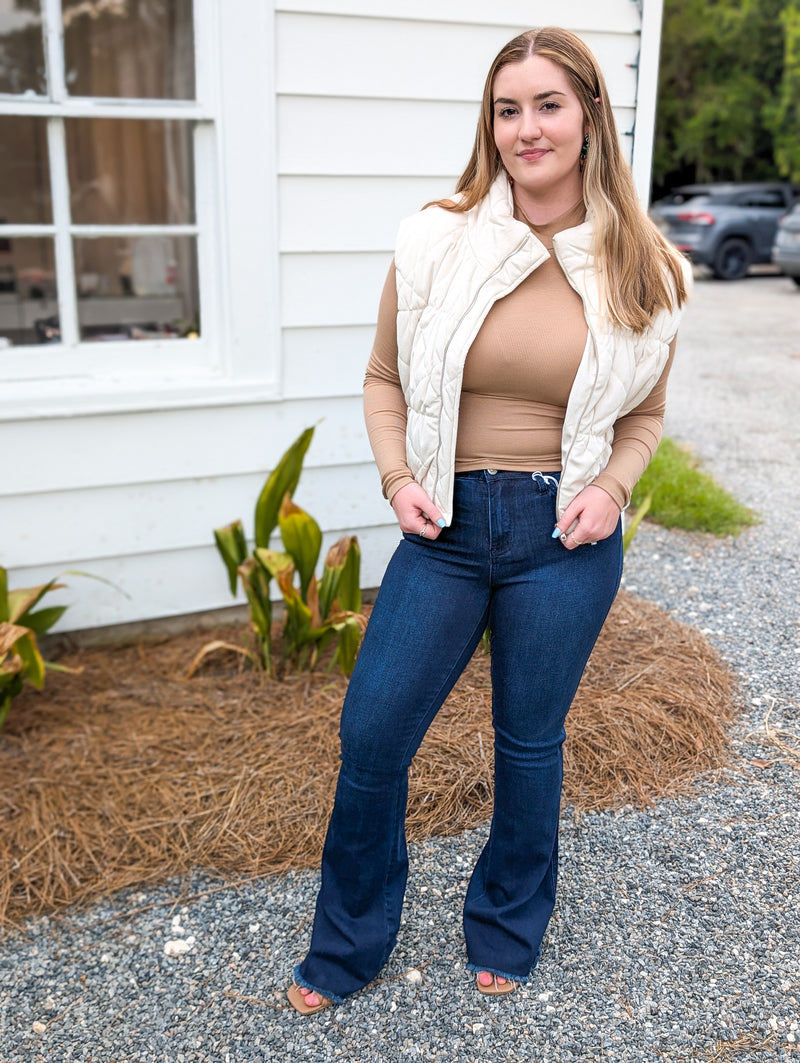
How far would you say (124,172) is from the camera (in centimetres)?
617

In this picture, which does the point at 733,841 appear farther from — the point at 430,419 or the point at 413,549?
the point at 430,419

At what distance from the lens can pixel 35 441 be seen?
325 cm

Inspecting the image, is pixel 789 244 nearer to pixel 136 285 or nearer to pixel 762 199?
pixel 762 199

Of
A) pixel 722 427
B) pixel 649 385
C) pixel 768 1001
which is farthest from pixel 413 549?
pixel 722 427

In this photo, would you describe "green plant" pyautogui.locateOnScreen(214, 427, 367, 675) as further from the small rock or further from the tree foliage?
the tree foliage

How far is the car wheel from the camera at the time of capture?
1563 cm

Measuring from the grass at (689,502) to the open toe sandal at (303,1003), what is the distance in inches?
113

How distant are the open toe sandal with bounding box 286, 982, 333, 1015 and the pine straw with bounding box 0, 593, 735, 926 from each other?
1.50ft

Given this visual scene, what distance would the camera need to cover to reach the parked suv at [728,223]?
15312mm

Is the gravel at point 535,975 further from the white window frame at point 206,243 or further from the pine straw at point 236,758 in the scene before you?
the white window frame at point 206,243

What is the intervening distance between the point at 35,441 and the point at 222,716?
3.44 feet

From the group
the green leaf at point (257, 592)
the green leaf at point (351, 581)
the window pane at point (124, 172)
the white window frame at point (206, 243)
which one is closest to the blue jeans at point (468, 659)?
the green leaf at point (351, 581)

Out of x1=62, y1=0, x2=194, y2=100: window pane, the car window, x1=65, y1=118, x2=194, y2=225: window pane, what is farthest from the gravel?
the car window

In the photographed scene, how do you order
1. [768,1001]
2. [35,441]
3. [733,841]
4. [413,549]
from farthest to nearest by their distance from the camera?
[35,441]
[733,841]
[768,1001]
[413,549]
